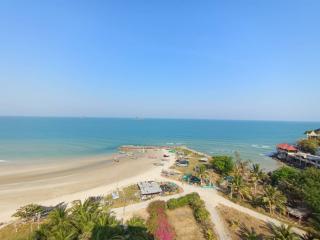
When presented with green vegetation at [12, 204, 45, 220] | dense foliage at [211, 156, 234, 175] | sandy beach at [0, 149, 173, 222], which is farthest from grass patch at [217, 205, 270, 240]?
green vegetation at [12, 204, 45, 220]

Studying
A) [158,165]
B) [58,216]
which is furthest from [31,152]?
[58,216]

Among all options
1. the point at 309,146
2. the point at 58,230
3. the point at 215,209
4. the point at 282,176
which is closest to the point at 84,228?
the point at 58,230

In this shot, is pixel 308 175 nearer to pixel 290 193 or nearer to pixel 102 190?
pixel 290 193

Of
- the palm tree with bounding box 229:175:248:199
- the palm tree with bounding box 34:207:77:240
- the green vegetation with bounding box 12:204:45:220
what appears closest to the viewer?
the palm tree with bounding box 34:207:77:240

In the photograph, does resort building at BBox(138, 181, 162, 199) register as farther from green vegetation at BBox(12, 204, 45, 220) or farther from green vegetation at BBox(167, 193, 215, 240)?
green vegetation at BBox(12, 204, 45, 220)

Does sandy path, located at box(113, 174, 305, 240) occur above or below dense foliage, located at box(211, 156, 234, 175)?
below

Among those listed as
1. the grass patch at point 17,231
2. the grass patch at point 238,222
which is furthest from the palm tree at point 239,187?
the grass patch at point 17,231
